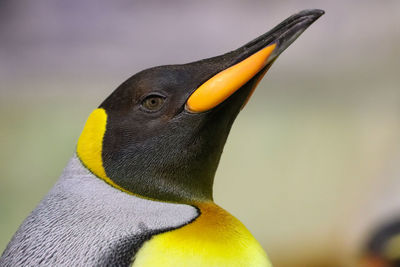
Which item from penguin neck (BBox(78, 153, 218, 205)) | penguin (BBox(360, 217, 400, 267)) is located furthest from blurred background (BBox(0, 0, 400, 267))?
penguin neck (BBox(78, 153, 218, 205))

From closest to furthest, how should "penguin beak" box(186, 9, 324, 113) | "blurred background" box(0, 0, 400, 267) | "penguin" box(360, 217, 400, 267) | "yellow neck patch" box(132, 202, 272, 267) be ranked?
1. "yellow neck patch" box(132, 202, 272, 267)
2. "penguin beak" box(186, 9, 324, 113)
3. "penguin" box(360, 217, 400, 267)
4. "blurred background" box(0, 0, 400, 267)

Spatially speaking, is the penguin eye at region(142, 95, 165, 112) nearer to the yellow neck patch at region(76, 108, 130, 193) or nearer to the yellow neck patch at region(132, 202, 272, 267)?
the yellow neck patch at region(76, 108, 130, 193)

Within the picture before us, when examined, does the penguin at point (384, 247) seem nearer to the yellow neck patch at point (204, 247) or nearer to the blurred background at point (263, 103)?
the blurred background at point (263, 103)

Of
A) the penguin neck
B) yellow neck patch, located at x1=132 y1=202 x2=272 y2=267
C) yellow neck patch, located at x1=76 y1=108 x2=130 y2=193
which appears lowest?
yellow neck patch, located at x1=132 y1=202 x2=272 y2=267

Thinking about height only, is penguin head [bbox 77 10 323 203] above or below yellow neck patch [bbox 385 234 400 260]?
above

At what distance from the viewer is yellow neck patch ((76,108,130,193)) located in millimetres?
840

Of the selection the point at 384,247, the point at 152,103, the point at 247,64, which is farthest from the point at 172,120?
the point at 384,247

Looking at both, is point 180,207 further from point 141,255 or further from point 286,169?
point 286,169

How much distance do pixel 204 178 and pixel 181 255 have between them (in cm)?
20

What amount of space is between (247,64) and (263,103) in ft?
6.79

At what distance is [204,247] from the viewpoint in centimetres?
73

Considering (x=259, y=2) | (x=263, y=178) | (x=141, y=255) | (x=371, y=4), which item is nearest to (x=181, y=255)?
(x=141, y=255)

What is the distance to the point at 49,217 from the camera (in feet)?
2.57

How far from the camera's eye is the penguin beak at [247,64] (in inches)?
31.7
